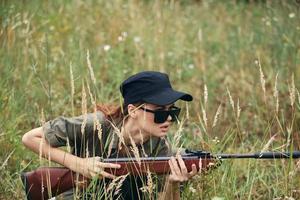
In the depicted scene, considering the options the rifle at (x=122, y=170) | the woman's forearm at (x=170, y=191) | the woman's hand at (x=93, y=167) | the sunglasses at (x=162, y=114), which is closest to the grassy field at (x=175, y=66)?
the woman's forearm at (x=170, y=191)

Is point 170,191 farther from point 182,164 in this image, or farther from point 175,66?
point 175,66

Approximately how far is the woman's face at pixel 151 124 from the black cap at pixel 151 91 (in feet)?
0.16

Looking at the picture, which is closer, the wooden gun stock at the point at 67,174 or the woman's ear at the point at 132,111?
the wooden gun stock at the point at 67,174

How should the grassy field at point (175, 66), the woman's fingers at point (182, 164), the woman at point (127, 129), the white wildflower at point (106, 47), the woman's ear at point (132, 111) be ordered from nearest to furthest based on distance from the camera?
1. the woman's fingers at point (182, 164)
2. the woman at point (127, 129)
3. the woman's ear at point (132, 111)
4. the grassy field at point (175, 66)
5. the white wildflower at point (106, 47)

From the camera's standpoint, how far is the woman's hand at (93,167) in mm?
3334

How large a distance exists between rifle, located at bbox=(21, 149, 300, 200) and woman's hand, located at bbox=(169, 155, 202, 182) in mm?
25

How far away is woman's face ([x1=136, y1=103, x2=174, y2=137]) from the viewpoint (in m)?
3.52

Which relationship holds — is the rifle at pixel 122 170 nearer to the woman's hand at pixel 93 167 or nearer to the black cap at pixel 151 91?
the woman's hand at pixel 93 167

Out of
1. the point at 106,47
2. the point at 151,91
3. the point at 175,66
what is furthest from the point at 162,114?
the point at 175,66

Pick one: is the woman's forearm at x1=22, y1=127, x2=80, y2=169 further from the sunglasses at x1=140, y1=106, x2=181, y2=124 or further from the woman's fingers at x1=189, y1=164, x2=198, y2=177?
the woman's fingers at x1=189, y1=164, x2=198, y2=177

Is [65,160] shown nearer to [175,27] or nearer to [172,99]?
[172,99]

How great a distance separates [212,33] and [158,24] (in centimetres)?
78

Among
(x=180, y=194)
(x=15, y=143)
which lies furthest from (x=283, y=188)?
(x=15, y=143)

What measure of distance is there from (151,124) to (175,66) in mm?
3231
